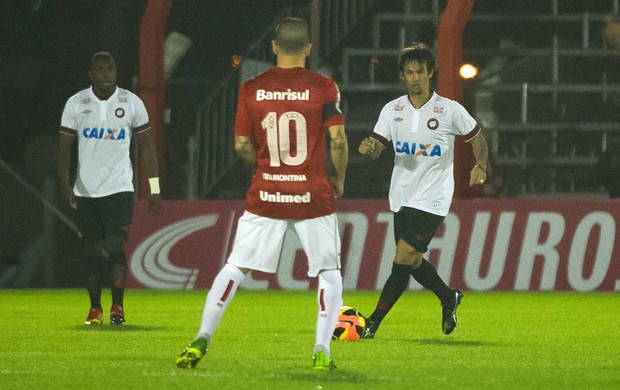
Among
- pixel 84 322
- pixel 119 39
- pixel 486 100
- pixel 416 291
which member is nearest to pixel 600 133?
pixel 486 100

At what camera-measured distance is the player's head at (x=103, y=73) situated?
11.1 metres

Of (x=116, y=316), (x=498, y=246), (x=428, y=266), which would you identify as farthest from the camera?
(x=498, y=246)

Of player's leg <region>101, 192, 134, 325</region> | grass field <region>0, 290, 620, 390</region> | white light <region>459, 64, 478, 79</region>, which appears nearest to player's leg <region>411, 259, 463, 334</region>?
grass field <region>0, 290, 620, 390</region>

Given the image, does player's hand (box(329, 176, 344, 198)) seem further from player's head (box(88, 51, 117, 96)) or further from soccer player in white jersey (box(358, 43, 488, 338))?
player's head (box(88, 51, 117, 96))

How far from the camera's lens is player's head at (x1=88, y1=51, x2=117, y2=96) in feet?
36.5

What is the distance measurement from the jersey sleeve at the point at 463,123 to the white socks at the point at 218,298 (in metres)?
2.76

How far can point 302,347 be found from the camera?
9477 millimetres

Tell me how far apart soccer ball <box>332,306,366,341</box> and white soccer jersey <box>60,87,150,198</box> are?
2.10 metres

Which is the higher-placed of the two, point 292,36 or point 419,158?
point 292,36

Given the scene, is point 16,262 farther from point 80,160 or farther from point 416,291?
point 80,160

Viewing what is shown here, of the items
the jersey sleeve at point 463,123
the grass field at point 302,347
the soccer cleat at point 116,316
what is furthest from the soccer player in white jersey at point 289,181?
the soccer cleat at point 116,316

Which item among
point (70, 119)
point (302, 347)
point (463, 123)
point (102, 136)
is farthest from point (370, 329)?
point (70, 119)

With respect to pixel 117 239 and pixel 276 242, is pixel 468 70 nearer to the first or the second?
pixel 117 239

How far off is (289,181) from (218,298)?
69 centimetres
